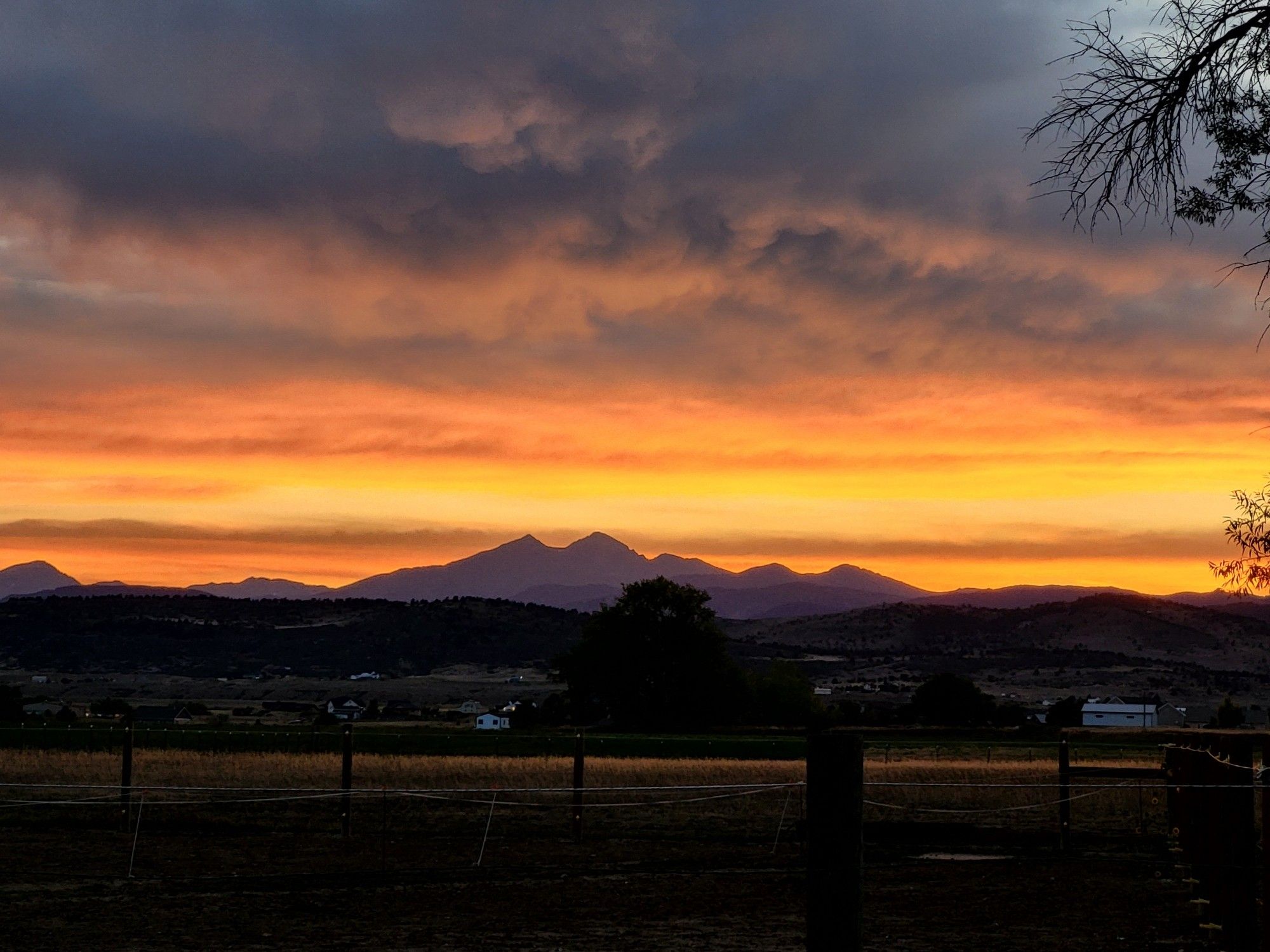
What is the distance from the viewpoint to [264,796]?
90.9 ft

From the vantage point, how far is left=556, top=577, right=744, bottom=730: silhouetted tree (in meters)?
83.1

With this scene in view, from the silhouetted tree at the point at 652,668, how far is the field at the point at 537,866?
162 feet

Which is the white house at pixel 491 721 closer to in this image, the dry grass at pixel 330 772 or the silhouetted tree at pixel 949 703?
the silhouetted tree at pixel 949 703

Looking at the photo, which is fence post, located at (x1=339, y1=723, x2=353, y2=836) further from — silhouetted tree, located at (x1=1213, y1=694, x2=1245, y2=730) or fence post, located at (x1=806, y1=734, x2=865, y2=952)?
silhouetted tree, located at (x1=1213, y1=694, x2=1245, y2=730)

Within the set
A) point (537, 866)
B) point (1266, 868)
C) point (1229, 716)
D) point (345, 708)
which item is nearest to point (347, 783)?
point (537, 866)

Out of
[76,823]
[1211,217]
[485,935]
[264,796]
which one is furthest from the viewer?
[264,796]

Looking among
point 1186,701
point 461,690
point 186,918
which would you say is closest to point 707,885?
point 186,918

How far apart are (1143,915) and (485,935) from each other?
24.7 feet

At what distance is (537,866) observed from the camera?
19.6 m

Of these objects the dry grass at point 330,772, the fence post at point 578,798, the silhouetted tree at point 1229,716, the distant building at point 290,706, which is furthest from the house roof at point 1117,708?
the fence post at point 578,798

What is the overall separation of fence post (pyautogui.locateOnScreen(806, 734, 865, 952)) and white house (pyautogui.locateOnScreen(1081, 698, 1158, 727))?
119 m

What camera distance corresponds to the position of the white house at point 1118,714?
118m

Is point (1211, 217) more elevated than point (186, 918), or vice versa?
point (1211, 217)

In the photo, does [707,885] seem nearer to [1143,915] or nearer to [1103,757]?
[1143,915]
